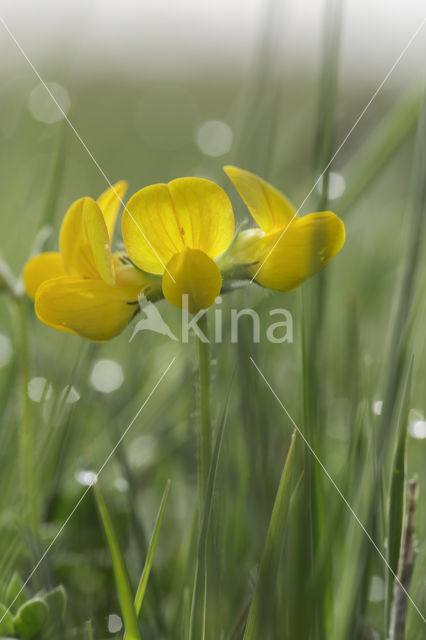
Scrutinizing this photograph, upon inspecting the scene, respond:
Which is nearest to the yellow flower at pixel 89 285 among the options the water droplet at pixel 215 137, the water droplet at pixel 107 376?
the water droplet at pixel 107 376

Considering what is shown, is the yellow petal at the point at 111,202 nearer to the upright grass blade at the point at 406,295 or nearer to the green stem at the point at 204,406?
the green stem at the point at 204,406

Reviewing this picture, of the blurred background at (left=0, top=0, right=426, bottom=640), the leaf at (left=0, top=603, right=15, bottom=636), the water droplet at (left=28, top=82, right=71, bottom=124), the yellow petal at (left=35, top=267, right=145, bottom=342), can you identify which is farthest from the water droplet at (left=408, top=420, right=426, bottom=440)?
the water droplet at (left=28, top=82, right=71, bottom=124)

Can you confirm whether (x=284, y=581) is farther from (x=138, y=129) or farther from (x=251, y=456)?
(x=138, y=129)

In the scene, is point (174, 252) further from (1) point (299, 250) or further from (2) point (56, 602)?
(2) point (56, 602)

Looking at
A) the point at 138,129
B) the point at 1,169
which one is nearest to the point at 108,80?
the point at 138,129

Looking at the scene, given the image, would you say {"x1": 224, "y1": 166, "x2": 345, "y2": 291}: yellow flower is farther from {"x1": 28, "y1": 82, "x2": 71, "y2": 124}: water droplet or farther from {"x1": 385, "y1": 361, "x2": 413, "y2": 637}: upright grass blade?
{"x1": 28, "y1": 82, "x2": 71, "y2": 124}: water droplet

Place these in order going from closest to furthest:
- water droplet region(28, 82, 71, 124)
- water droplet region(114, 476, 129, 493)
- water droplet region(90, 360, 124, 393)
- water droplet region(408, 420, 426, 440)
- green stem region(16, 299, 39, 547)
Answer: green stem region(16, 299, 39, 547) < water droplet region(408, 420, 426, 440) < water droplet region(114, 476, 129, 493) < water droplet region(90, 360, 124, 393) < water droplet region(28, 82, 71, 124)

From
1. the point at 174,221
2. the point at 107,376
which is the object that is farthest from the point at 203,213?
the point at 107,376
